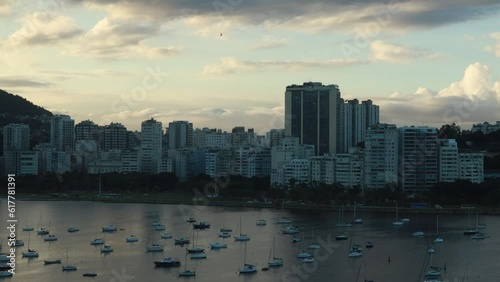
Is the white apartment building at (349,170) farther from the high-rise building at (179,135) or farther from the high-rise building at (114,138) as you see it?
the high-rise building at (114,138)

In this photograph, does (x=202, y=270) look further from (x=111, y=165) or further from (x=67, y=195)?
(x=111, y=165)

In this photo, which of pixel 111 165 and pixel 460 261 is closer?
pixel 460 261

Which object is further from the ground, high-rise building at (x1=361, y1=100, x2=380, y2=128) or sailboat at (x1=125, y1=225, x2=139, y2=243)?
high-rise building at (x1=361, y1=100, x2=380, y2=128)

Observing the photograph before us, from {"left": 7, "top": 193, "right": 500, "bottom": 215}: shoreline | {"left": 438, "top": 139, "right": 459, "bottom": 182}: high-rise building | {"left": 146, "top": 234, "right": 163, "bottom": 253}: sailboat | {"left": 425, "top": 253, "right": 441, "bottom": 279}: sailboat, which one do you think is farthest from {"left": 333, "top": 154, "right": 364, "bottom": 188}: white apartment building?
{"left": 425, "top": 253, "right": 441, "bottom": 279}: sailboat

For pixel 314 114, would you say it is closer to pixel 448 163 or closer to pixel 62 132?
pixel 448 163

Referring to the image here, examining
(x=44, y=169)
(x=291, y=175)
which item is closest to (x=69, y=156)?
(x=44, y=169)

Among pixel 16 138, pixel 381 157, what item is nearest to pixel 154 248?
pixel 381 157

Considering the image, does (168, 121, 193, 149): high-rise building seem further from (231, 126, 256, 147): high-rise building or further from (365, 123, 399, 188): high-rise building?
(365, 123, 399, 188): high-rise building
